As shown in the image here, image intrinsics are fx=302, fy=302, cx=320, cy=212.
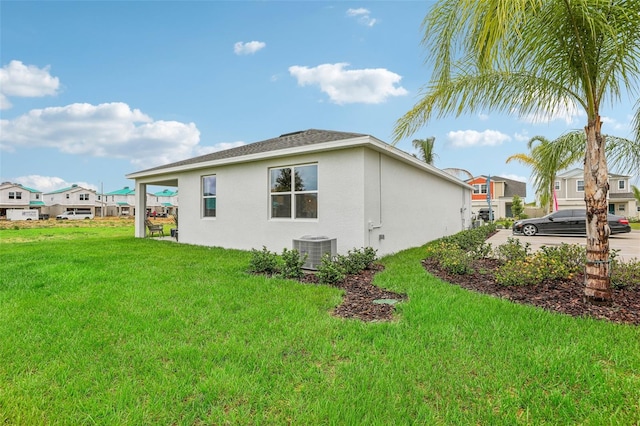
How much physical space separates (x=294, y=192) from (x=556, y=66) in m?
6.19

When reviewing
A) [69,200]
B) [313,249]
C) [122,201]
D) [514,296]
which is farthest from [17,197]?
[514,296]

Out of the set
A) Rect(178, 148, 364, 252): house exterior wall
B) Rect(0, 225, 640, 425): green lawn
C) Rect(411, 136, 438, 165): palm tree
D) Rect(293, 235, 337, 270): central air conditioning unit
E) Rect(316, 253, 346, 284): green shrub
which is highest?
Rect(411, 136, 438, 165): palm tree

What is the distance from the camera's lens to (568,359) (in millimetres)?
2660

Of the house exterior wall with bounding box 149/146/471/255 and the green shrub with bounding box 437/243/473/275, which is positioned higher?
the house exterior wall with bounding box 149/146/471/255

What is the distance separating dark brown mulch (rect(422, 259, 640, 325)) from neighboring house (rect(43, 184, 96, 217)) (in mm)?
62083

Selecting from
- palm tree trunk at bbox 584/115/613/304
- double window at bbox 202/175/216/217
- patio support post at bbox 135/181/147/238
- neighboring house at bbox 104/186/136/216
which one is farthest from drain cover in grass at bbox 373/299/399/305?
neighboring house at bbox 104/186/136/216

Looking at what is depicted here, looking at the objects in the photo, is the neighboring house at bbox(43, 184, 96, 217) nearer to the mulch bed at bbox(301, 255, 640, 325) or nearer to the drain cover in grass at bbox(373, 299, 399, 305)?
the mulch bed at bbox(301, 255, 640, 325)

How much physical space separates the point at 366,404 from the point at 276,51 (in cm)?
1130

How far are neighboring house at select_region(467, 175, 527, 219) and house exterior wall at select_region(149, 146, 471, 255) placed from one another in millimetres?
22990

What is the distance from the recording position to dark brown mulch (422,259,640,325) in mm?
3787

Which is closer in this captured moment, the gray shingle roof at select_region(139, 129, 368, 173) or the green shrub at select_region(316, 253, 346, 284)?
the green shrub at select_region(316, 253, 346, 284)

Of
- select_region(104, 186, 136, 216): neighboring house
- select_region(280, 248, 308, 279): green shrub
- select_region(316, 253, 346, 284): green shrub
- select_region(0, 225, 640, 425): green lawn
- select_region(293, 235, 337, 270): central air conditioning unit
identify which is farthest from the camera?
select_region(104, 186, 136, 216): neighboring house

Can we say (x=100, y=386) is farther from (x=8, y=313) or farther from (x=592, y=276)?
(x=592, y=276)

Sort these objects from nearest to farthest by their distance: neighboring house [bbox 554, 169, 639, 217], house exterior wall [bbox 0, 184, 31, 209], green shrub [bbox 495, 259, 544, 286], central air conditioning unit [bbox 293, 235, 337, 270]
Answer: green shrub [bbox 495, 259, 544, 286] → central air conditioning unit [bbox 293, 235, 337, 270] → neighboring house [bbox 554, 169, 639, 217] → house exterior wall [bbox 0, 184, 31, 209]
